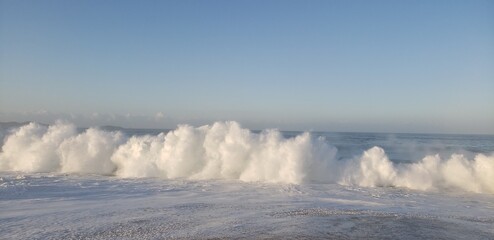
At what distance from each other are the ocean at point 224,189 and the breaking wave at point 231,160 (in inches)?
1.8

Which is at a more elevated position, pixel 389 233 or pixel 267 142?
pixel 267 142

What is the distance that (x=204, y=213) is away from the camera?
355 inches

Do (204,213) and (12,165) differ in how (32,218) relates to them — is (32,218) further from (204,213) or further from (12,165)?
(12,165)

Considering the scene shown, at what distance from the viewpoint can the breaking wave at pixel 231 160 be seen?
15656mm

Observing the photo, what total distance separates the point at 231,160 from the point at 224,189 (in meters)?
4.09

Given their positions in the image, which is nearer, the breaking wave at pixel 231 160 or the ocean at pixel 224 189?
the ocean at pixel 224 189

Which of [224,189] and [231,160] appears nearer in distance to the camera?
→ [224,189]

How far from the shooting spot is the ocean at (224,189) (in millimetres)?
7707

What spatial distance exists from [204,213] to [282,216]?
1665 millimetres

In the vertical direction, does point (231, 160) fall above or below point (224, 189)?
above

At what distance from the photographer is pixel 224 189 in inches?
509

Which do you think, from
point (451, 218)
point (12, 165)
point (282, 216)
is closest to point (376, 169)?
point (451, 218)

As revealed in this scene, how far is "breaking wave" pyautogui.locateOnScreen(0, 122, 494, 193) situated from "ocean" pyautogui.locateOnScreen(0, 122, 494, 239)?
47 mm

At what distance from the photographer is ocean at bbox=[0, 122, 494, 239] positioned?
25.3 ft
